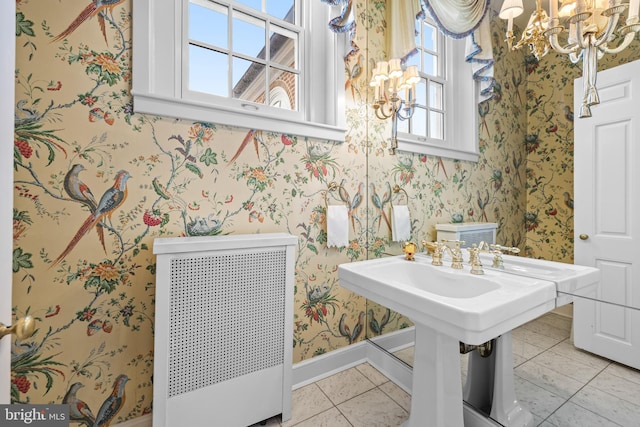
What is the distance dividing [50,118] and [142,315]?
87 cm

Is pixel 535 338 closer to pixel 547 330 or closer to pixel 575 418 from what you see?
pixel 547 330

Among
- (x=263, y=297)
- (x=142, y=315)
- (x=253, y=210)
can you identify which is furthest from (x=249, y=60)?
(x=142, y=315)

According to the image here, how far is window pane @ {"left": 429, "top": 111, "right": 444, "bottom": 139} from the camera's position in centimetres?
145

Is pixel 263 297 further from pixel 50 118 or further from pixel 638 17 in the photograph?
pixel 638 17

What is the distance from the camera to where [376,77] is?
66.1 inches

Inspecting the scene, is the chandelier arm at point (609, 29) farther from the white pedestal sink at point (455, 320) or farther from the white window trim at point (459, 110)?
the white pedestal sink at point (455, 320)

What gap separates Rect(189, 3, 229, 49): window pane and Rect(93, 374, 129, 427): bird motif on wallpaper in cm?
165

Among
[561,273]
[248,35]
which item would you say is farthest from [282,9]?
[561,273]

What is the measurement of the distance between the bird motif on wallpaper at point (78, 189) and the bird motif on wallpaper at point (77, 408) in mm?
642

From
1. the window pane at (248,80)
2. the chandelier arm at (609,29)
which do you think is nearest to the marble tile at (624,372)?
the chandelier arm at (609,29)

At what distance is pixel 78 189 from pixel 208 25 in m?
1.03

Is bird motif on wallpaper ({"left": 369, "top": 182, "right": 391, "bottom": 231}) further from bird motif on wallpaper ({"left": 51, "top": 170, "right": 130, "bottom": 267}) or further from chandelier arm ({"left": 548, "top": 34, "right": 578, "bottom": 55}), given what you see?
bird motif on wallpaper ({"left": 51, "top": 170, "right": 130, "bottom": 267})

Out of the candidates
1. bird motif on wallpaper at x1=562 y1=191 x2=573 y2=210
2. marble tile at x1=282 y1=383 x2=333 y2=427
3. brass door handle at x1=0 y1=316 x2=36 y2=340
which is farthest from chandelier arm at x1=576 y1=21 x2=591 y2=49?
marble tile at x1=282 y1=383 x2=333 y2=427

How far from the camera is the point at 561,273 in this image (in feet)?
2.89
